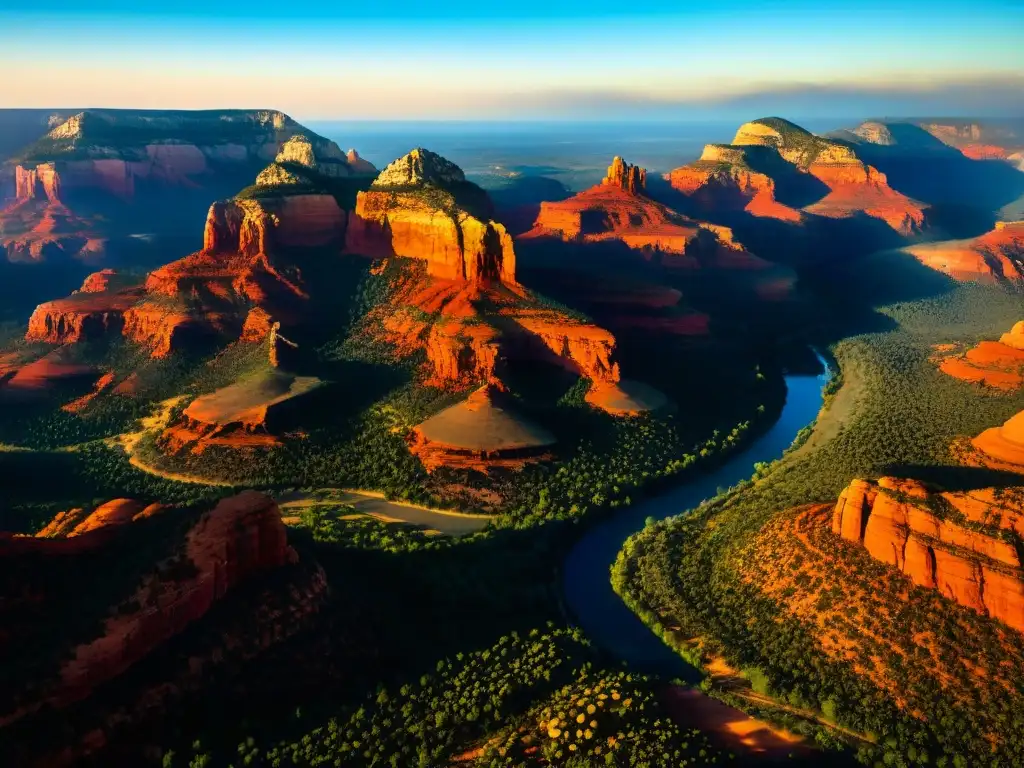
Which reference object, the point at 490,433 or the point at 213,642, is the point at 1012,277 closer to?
the point at 490,433

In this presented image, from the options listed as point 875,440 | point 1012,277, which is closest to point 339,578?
point 875,440

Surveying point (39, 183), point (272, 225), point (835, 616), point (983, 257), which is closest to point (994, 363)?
point (835, 616)

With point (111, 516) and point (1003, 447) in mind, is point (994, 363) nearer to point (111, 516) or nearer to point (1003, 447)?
point (1003, 447)

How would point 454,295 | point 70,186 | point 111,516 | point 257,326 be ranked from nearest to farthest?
point 111,516
point 257,326
point 454,295
point 70,186

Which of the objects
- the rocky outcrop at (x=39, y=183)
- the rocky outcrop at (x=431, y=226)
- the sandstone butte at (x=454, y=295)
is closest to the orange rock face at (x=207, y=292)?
the rocky outcrop at (x=431, y=226)

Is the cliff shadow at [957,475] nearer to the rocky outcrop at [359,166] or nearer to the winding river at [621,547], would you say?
the winding river at [621,547]

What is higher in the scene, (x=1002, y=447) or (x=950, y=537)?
(x=950, y=537)
